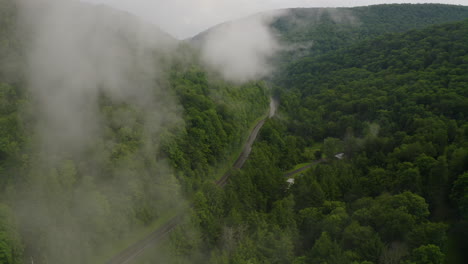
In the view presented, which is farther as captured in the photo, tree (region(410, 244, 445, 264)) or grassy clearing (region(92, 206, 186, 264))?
grassy clearing (region(92, 206, 186, 264))

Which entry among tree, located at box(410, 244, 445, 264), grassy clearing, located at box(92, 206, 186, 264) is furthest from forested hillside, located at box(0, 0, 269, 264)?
tree, located at box(410, 244, 445, 264)

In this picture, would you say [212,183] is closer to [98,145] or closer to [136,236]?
[136,236]

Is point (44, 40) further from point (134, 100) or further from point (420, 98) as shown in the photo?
point (420, 98)

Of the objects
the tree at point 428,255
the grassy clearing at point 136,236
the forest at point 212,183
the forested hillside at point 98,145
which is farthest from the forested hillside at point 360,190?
the forested hillside at point 98,145

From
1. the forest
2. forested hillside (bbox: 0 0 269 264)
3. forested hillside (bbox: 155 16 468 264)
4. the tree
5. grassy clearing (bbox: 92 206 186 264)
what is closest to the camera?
the tree

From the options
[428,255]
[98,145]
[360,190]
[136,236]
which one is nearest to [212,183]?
[136,236]

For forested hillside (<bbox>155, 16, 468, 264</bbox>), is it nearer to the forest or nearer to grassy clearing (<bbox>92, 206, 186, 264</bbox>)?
the forest
